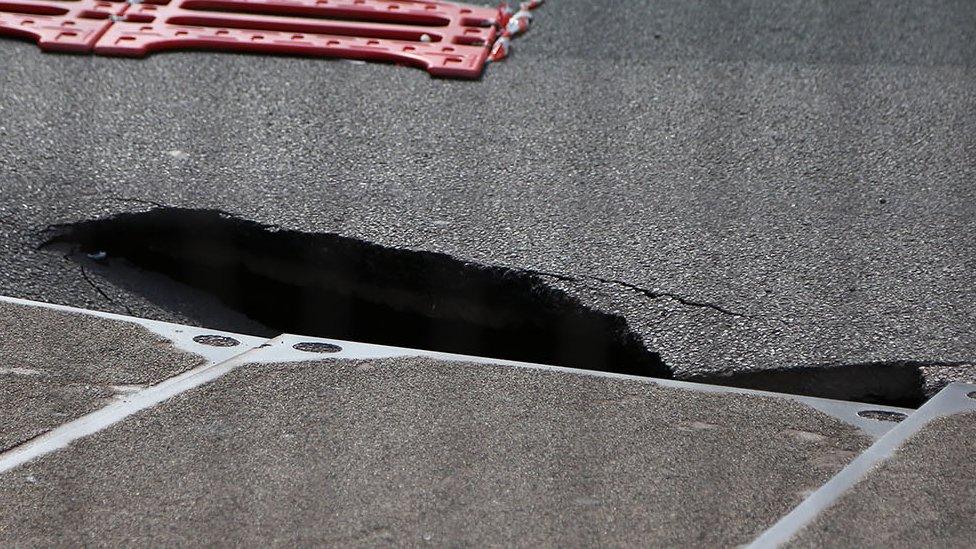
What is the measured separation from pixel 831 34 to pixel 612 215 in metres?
1.66

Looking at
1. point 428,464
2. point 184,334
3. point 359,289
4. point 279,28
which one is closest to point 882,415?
point 428,464

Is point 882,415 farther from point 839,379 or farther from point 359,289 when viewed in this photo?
point 359,289

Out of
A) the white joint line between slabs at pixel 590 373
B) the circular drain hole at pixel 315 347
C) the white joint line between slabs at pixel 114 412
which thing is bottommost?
the white joint line between slabs at pixel 114 412

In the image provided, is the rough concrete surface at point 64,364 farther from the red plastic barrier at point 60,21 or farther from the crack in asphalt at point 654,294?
the red plastic barrier at point 60,21

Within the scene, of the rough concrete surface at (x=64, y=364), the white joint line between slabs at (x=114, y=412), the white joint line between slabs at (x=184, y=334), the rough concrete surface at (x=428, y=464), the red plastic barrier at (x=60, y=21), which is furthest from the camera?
the red plastic barrier at (x=60, y=21)

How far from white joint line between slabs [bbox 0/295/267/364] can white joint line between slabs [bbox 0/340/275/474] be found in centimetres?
3

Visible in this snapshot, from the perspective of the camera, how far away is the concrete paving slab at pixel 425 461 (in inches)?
67.1

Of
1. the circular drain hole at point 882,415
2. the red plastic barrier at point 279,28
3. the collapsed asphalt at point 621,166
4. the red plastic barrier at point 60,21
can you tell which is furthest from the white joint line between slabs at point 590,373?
the red plastic barrier at point 60,21

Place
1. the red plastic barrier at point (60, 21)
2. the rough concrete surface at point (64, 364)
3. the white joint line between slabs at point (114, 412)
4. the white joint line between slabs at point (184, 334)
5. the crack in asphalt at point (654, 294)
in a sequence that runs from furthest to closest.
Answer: the red plastic barrier at point (60, 21), the crack in asphalt at point (654, 294), the white joint line between slabs at point (184, 334), the rough concrete surface at point (64, 364), the white joint line between slabs at point (114, 412)

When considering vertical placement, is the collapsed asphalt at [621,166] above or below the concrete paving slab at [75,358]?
above

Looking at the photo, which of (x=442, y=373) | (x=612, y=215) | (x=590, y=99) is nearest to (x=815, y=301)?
(x=612, y=215)

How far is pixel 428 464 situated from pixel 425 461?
0.4 inches

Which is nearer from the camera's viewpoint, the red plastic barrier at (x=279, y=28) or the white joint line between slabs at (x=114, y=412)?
the white joint line between slabs at (x=114, y=412)

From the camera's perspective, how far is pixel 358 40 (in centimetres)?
400
